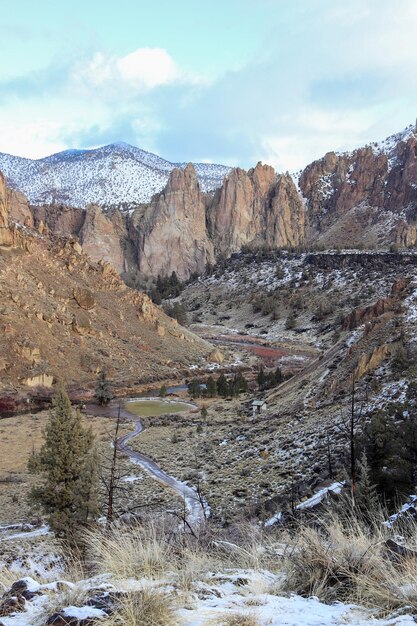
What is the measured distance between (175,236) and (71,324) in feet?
365

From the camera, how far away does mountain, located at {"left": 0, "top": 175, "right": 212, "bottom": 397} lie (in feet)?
157

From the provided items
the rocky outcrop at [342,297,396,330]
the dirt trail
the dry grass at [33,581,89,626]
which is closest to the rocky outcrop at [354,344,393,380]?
the dirt trail

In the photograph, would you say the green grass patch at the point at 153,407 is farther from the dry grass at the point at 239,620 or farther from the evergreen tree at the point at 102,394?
the dry grass at the point at 239,620

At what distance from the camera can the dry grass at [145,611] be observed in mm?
3475

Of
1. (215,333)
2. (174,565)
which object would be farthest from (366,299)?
(174,565)

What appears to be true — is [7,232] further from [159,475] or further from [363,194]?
[363,194]

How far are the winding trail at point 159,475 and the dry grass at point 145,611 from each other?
570 cm

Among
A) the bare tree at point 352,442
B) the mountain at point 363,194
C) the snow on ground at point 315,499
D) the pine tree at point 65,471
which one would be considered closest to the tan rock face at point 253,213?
the mountain at point 363,194

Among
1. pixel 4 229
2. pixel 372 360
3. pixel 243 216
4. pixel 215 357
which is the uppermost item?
pixel 243 216

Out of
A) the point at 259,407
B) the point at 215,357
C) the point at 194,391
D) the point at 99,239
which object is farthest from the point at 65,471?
the point at 99,239

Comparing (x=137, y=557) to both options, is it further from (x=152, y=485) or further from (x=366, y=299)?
(x=366, y=299)

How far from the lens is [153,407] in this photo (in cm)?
4359

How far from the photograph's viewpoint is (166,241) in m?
164

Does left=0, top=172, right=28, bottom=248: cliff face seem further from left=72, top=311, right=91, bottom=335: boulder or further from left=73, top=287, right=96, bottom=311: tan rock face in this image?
left=72, top=311, right=91, bottom=335: boulder
